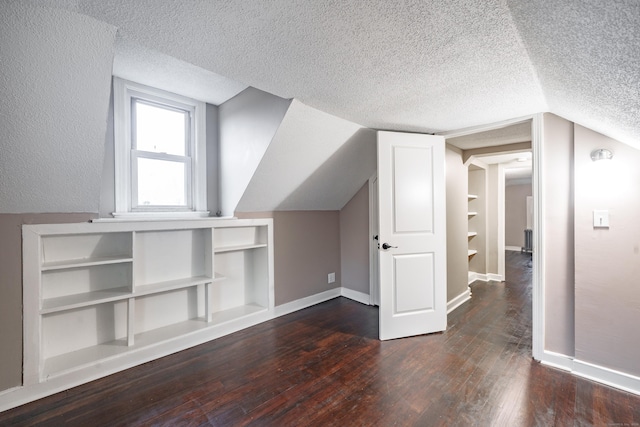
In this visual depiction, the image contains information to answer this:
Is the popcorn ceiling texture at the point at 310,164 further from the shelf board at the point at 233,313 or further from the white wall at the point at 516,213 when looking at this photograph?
the white wall at the point at 516,213

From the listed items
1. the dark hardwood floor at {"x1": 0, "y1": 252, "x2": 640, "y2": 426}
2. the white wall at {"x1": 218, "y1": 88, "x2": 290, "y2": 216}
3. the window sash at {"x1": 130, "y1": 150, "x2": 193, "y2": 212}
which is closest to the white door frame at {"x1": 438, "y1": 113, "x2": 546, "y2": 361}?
the dark hardwood floor at {"x1": 0, "y1": 252, "x2": 640, "y2": 426}

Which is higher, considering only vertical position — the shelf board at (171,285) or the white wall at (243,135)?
the white wall at (243,135)

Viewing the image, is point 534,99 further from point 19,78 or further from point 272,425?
point 19,78

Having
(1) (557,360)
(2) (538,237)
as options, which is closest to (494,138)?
(2) (538,237)

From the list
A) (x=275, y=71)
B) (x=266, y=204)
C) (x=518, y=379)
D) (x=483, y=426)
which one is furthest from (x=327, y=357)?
(x=275, y=71)

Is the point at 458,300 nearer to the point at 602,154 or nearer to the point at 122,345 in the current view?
the point at 602,154

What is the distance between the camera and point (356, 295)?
3773 mm

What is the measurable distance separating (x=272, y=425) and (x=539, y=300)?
2.26m

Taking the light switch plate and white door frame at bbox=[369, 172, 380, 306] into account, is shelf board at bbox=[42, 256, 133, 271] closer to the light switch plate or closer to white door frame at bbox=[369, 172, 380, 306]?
white door frame at bbox=[369, 172, 380, 306]

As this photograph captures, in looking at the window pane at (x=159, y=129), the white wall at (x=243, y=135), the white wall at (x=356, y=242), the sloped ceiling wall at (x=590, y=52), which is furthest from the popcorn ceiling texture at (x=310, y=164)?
the sloped ceiling wall at (x=590, y=52)

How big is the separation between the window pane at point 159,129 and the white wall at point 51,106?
90 centimetres

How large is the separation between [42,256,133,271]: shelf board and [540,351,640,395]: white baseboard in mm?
3534

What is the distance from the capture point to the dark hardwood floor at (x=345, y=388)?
1652 mm

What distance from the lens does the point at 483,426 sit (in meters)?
1.56
